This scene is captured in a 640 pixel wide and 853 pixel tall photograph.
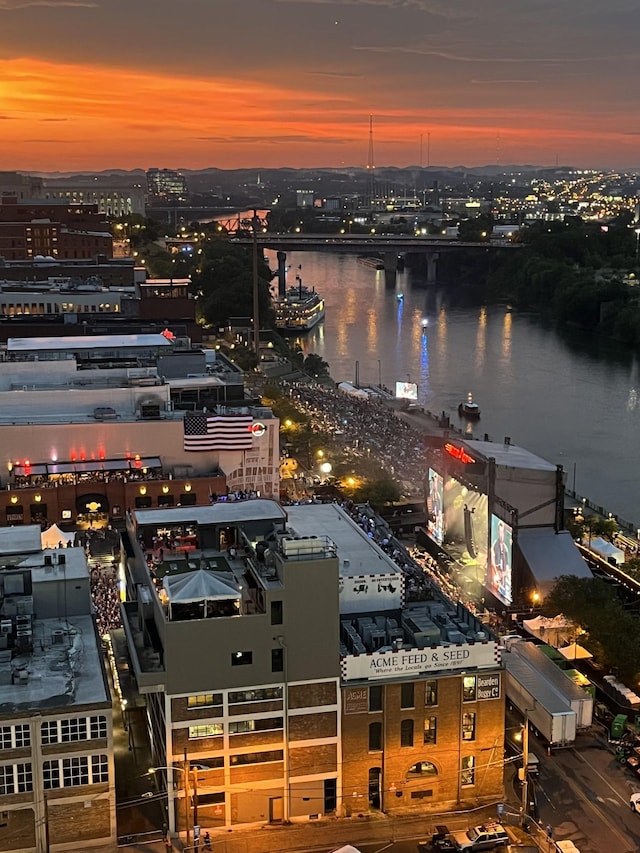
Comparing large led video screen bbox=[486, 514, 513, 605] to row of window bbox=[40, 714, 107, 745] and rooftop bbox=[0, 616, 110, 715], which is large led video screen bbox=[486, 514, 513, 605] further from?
row of window bbox=[40, 714, 107, 745]

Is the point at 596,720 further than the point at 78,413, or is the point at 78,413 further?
the point at 78,413

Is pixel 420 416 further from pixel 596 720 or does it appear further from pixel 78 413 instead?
pixel 596 720

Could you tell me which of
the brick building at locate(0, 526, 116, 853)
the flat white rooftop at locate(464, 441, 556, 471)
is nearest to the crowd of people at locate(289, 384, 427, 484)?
the flat white rooftop at locate(464, 441, 556, 471)

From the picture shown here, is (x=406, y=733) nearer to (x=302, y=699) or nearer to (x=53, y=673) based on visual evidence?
(x=302, y=699)

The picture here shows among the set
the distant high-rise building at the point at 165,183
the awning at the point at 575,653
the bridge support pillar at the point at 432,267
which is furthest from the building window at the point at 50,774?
the distant high-rise building at the point at 165,183

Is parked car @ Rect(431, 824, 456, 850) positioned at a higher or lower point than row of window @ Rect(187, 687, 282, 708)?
lower

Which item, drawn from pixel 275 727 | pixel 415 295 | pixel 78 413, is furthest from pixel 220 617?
pixel 415 295
